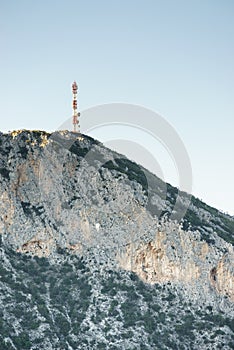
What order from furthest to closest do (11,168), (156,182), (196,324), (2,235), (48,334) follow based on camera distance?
(156,182) < (11,168) < (2,235) < (196,324) < (48,334)

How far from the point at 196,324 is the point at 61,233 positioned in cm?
2019

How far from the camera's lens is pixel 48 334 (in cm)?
7594

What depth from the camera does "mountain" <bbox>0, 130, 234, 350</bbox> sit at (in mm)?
78688

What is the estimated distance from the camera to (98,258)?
8725 cm

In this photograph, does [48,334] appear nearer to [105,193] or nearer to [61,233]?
[61,233]

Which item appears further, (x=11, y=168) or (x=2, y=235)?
(x=11, y=168)

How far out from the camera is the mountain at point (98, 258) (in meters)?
78.7

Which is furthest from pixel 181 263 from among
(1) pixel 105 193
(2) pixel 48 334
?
(2) pixel 48 334

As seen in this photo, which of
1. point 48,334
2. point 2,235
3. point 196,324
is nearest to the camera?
point 48,334

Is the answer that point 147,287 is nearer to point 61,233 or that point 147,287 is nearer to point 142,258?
point 142,258

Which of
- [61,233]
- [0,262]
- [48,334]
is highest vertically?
[61,233]

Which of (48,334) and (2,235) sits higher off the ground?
(2,235)

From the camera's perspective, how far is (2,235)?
3420 inches

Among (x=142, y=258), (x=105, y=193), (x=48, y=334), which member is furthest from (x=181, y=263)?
(x=48, y=334)
